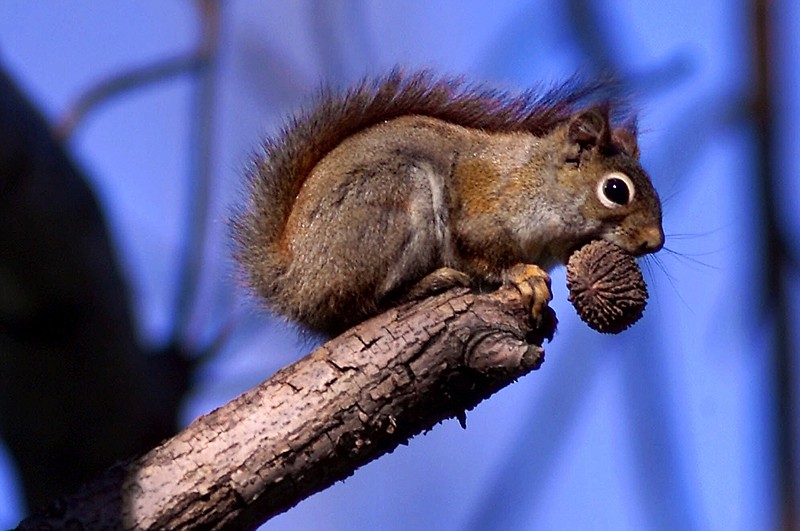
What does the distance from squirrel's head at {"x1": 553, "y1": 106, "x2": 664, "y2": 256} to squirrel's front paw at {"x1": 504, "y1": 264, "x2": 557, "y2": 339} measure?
284mm

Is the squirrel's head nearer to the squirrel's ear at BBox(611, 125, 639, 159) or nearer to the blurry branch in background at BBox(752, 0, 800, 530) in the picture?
the squirrel's ear at BBox(611, 125, 639, 159)

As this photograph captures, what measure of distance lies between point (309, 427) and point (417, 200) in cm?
67

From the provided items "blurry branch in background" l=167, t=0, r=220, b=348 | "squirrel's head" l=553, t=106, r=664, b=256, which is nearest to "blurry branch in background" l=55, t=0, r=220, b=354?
"blurry branch in background" l=167, t=0, r=220, b=348

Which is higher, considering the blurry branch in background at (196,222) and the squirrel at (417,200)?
the blurry branch in background at (196,222)

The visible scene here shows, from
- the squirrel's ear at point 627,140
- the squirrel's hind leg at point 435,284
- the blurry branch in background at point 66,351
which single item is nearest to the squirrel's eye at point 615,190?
the squirrel's ear at point 627,140

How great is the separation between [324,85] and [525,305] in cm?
80

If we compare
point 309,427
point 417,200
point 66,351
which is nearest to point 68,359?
point 66,351

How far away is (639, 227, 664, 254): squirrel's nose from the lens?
2.32m

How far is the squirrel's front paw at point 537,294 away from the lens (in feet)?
6.51

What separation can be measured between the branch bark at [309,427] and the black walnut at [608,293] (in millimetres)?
177

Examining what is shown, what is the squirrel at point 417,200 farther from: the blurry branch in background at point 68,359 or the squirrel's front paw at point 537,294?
the blurry branch in background at point 68,359

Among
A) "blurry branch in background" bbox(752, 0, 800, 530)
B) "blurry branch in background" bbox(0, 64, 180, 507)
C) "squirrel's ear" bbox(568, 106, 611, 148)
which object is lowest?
"blurry branch in background" bbox(752, 0, 800, 530)

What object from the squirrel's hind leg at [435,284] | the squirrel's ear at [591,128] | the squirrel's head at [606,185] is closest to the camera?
the squirrel's hind leg at [435,284]

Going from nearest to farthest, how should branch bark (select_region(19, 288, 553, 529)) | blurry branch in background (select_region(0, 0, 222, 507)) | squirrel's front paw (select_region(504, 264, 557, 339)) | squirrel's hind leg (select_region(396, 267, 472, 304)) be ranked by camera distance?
branch bark (select_region(19, 288, 553, 529)) < squirrel's front paw (select_region(504, 264, 557, 339)) < squirrel's hind leg (select_region(396, 267, 472, 304)) < blurry branch in background (select_region(0, 0, 222, 507))
